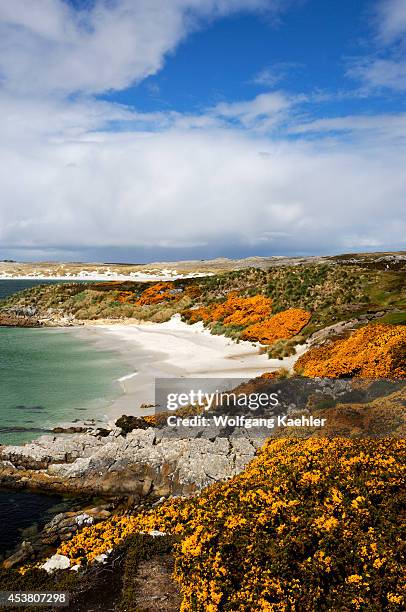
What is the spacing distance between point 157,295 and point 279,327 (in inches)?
1212

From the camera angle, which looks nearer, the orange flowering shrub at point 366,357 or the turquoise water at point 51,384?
the orange flowering shrub at point 366,357

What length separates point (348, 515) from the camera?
8.45 m

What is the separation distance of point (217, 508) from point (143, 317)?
157 feet

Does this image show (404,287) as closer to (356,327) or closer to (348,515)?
(356,327)

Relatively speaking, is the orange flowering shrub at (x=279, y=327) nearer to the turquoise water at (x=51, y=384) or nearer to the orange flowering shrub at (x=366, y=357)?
the orange flowering shrub at (x=366, y=357)

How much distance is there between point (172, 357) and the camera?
108 ft

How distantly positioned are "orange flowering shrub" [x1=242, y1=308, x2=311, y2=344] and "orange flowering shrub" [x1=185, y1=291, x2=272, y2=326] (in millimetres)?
2443

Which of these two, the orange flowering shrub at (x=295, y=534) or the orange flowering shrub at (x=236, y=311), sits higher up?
the orange flowering shrub at (x=236, y=311)

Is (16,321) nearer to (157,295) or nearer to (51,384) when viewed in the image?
(157,295)

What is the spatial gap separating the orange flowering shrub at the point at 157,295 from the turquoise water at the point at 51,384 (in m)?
17.5

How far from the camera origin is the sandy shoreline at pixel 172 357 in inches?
988

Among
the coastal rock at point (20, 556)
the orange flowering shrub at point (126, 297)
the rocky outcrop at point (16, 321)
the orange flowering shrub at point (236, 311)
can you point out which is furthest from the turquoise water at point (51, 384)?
the orange flowering shrub at point (126, 297)

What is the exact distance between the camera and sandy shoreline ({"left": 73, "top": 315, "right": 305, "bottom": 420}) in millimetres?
25086

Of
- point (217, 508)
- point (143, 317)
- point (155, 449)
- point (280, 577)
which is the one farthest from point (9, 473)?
point (143, 317)
